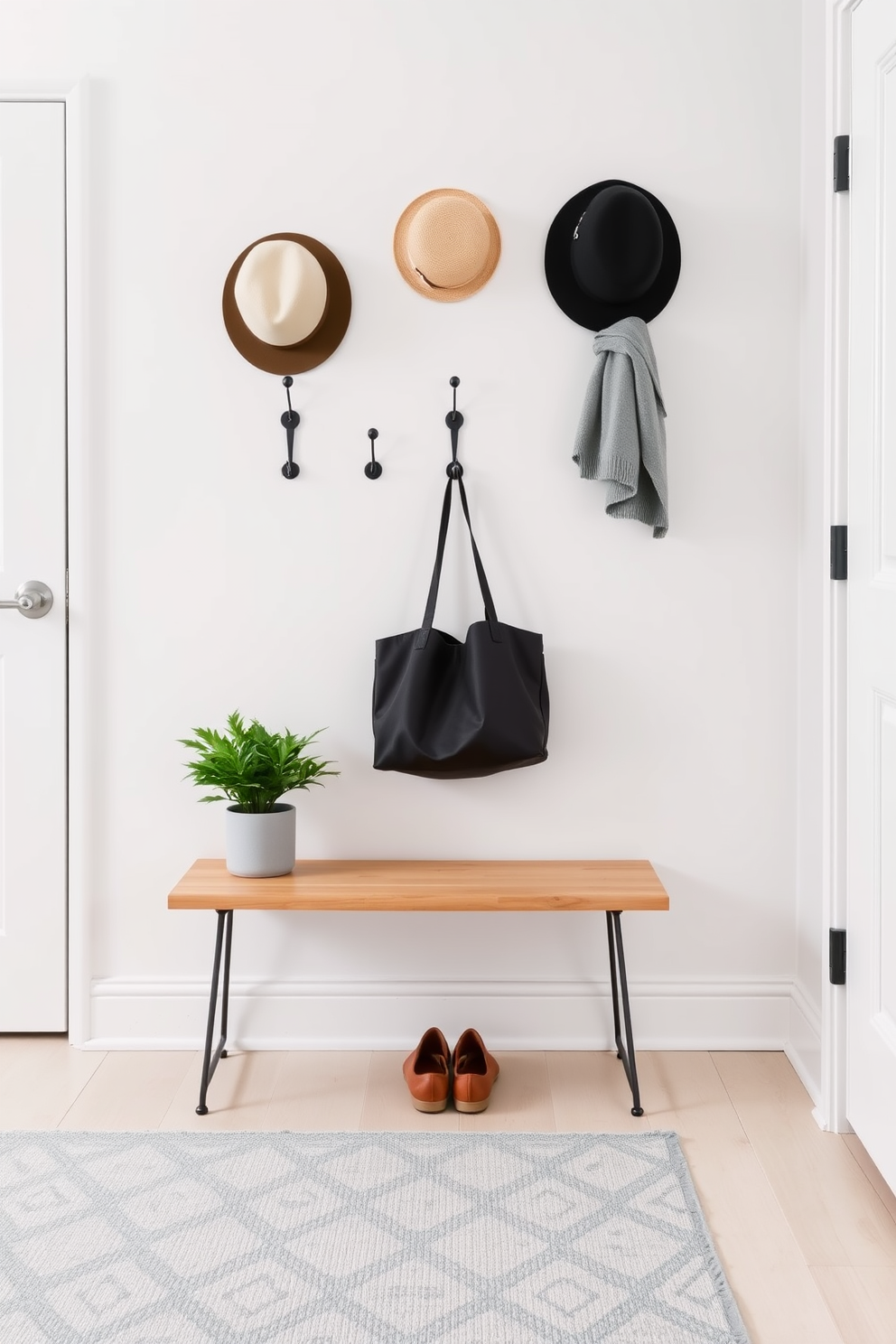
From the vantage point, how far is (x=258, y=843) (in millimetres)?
1976

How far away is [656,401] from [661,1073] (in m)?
1.35

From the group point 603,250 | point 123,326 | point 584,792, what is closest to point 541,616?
point 584,792

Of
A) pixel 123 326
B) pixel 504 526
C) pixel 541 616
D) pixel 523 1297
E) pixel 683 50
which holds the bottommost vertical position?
pixel 523 1297

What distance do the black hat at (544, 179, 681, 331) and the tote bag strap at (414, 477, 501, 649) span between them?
445 millimetres

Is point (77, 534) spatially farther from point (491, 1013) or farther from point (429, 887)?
point (491, 1013)

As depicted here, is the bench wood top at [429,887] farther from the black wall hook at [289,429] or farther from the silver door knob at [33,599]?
the black wall hook at [289,429]

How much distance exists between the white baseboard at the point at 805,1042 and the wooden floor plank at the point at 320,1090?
869 mm

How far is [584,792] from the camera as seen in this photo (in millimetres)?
2154

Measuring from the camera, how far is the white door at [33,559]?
6.91 feet

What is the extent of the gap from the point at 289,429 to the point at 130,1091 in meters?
1.36

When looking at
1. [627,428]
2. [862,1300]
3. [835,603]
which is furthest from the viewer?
[627,428]

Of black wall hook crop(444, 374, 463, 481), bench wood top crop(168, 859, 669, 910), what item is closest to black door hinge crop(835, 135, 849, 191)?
black wall hook crop(444, 374, 463, 481)

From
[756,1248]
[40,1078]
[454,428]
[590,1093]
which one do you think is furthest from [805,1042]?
[40,1078]

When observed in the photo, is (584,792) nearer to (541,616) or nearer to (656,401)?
(541,616)
